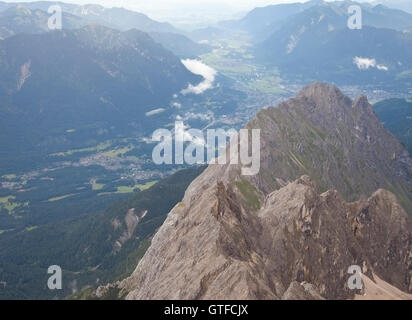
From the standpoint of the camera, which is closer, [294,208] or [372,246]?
[294,208]

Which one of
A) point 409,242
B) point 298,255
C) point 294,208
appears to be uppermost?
point 294,208

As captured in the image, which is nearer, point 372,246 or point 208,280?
point 208,280

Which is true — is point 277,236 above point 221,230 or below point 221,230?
below
